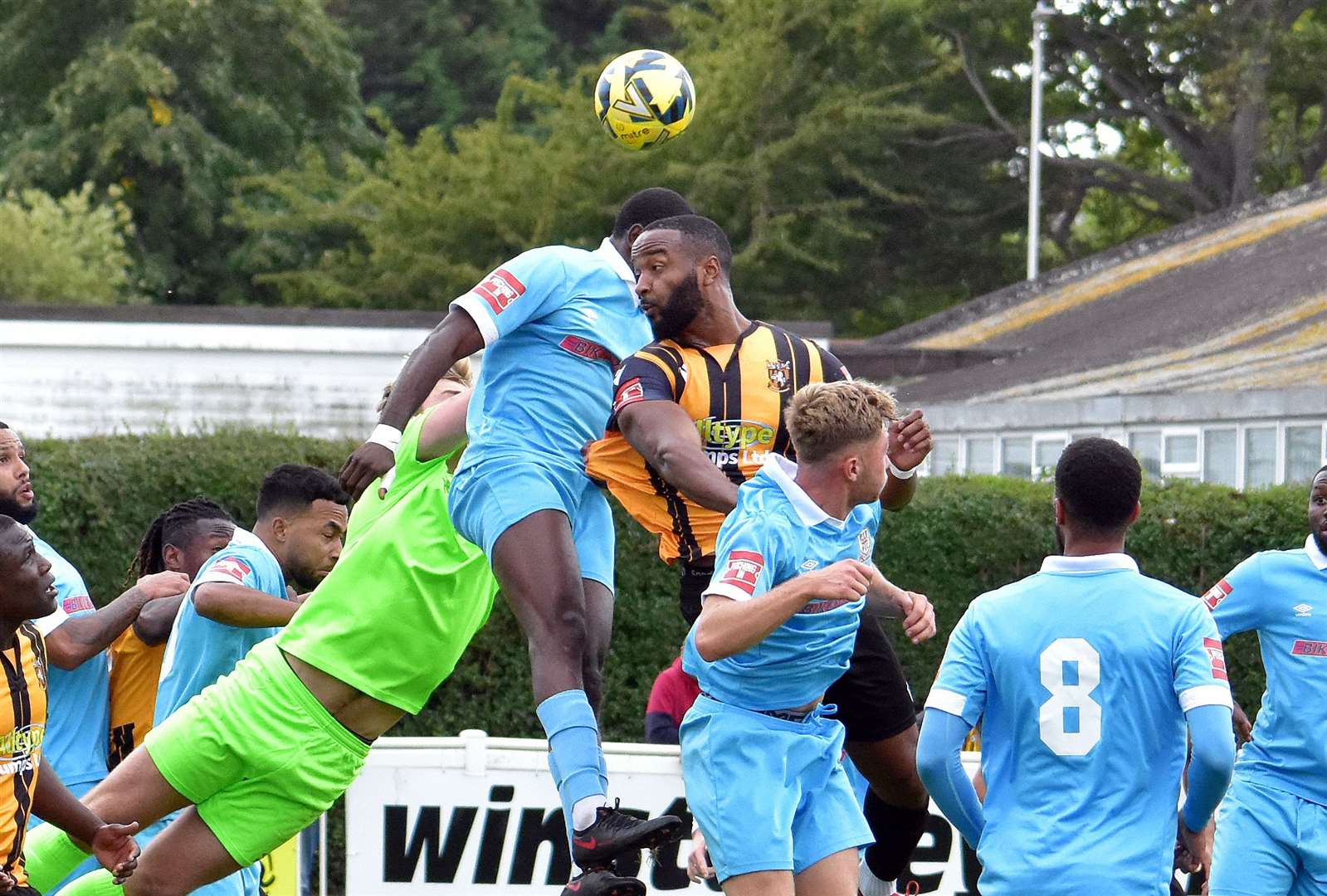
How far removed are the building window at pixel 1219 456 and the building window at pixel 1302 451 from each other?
24.1 inches

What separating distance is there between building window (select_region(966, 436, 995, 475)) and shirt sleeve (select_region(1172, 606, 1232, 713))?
13914 mm

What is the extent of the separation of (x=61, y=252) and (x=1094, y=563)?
3164 centimetres

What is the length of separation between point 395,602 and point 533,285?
3.88 ft

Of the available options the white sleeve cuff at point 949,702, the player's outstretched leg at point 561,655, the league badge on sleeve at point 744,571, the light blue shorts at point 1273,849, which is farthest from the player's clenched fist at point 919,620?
the light blue shorts at point 1273,849

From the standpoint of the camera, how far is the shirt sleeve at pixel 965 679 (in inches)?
219

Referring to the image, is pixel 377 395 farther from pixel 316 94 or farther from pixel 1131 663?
pixel 316 94

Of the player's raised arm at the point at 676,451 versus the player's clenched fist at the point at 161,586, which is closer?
the player's raised arm at the point at 676,451

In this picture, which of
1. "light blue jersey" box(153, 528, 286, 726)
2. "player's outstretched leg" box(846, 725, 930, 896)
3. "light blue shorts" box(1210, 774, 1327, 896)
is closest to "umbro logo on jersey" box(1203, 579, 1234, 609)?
"light blue shorts" box(1210, 774, 1327, 896)

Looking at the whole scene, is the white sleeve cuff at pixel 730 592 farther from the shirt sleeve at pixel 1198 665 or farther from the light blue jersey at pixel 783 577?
the shirt sleeve at pixel 1198 665

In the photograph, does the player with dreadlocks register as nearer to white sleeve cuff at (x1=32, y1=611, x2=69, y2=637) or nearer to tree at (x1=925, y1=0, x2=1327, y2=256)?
white sleeve cuff at (x1=32, y1=611, x2=69, y2=637)

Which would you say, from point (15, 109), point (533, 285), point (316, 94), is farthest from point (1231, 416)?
point (15, 109)

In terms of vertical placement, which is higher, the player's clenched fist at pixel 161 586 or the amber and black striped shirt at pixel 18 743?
the player's clenched fist at pixel 161 586

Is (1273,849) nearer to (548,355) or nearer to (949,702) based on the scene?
(949,702)

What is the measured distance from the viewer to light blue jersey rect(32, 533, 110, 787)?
773cm
